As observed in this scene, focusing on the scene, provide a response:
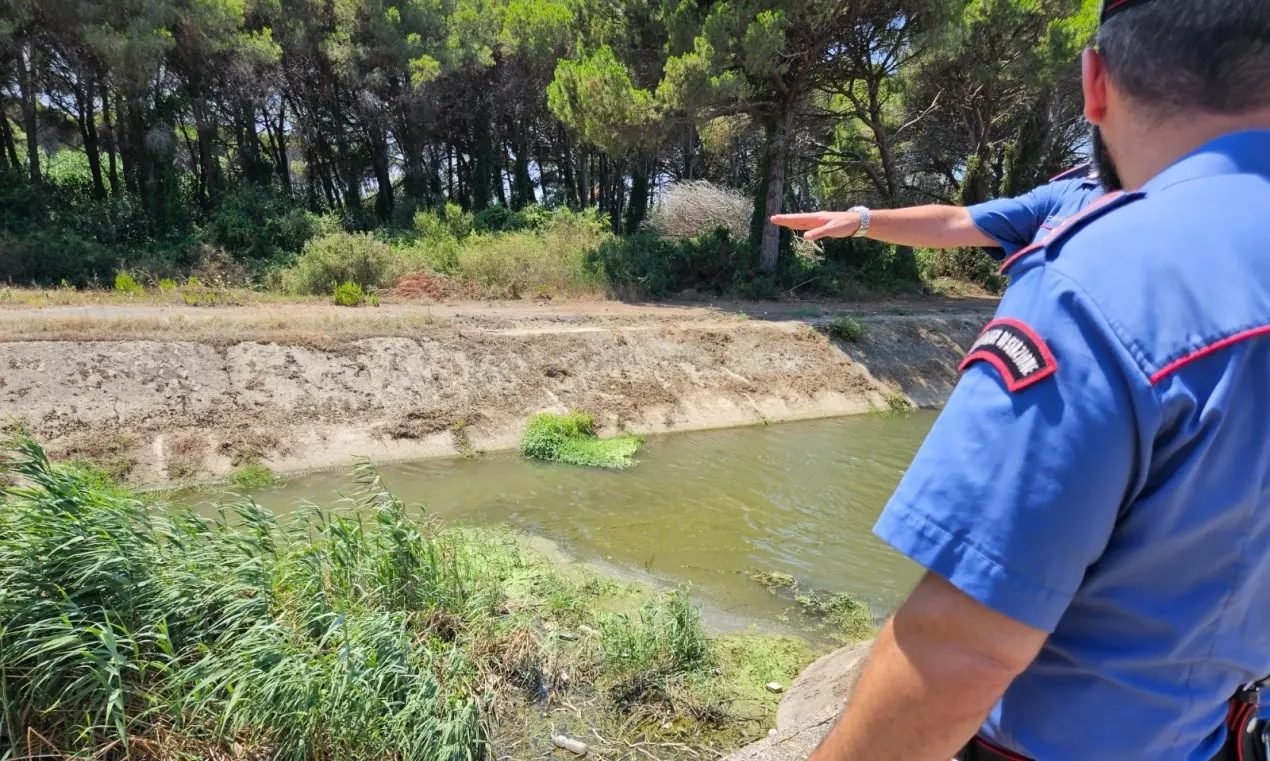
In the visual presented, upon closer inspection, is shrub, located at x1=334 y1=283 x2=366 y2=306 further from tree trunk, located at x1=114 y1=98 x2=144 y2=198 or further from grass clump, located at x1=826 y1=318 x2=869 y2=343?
tree trunk, located at x1=114 y1=98 x2=144 y2=198

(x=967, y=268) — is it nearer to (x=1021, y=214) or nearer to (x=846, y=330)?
(x=846, y=330)

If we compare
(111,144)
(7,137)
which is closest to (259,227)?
(111,144)

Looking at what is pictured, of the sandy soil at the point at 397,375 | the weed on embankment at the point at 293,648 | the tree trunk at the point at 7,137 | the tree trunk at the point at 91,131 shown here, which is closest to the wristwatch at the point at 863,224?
the weed on embankment at the point at 293,648

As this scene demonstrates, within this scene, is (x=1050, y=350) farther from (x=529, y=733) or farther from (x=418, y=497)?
(x=418, y=497)

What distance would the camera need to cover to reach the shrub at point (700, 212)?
23.0m

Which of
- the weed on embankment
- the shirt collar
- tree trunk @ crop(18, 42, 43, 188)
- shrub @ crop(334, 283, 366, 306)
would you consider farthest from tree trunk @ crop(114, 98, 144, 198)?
the shirt collar

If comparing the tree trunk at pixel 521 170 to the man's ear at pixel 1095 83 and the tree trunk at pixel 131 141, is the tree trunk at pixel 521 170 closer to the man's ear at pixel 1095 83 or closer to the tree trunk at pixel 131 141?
the tree trunk at pixel 131 141

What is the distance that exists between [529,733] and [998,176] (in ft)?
83.3

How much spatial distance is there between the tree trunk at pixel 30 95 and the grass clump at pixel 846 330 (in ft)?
64.4

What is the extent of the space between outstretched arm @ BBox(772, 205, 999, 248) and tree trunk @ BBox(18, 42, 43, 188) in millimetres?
21985

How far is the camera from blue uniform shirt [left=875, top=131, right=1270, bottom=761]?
776 mm

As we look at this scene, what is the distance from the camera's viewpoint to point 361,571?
4.34 metres

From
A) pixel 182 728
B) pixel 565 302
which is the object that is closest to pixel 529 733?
pixel 182 728

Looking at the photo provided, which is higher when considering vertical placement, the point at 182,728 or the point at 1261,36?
the point at 1261,36
